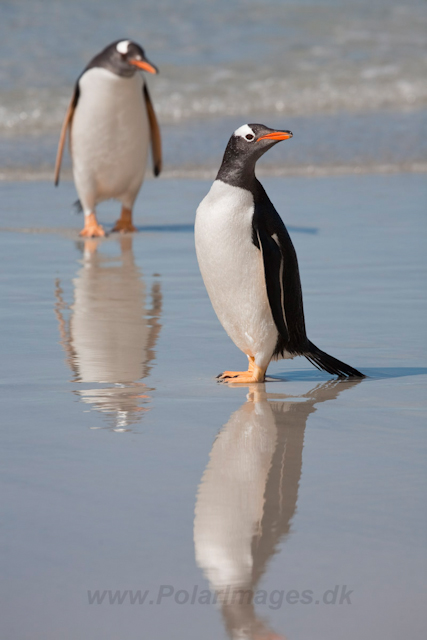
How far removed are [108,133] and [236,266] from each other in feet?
13.1

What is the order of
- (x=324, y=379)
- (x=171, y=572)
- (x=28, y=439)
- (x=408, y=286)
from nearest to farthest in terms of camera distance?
(x=171, y=572) < (x=28, y=439) < (x=324, y=379) < (x=408, y=286)

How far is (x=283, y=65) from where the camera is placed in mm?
16453

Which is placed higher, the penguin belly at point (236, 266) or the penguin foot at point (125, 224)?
the penguin belly at point (236, 266)

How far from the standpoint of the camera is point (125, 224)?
6.81m

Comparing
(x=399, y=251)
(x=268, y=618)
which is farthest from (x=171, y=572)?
→ (x=399, y=251)

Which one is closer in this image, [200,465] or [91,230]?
[200,465]

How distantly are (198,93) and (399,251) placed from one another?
9592 millimetres

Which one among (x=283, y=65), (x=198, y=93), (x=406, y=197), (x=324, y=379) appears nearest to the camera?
(x=324, y=379)

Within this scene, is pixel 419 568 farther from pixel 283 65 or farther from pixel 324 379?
pixel 283 65

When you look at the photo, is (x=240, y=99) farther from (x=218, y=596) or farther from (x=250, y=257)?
(x=218, y=596)

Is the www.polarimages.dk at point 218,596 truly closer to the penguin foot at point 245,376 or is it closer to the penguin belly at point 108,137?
the penguin foot at point 245,376

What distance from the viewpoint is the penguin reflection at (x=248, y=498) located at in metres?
1.74

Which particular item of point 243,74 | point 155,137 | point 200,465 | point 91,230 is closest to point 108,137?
point 91,230

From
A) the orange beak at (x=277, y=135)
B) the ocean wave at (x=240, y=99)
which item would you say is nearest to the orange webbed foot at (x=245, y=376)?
the orange beak at (x=277, y=135)
